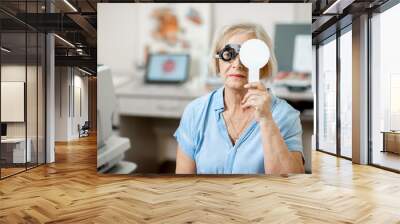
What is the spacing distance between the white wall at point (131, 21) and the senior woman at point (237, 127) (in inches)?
6.5

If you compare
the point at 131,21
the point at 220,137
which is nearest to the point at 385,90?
the point at 220,137

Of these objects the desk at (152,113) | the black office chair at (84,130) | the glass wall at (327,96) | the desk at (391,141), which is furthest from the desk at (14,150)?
the black office chair at (84,130)

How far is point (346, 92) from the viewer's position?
9094 millimetres

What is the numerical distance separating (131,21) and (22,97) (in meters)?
2.47

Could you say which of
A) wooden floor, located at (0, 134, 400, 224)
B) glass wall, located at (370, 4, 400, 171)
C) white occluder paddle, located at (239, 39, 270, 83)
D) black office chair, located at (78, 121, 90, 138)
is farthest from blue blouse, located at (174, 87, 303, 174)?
black office chair, located at (78, 121, 90, 138)

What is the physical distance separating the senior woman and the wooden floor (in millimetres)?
288

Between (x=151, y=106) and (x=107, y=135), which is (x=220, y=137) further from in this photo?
(x=107, y=135)

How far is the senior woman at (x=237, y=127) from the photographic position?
539 cm

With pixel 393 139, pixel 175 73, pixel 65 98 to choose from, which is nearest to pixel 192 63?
pixel 175 73

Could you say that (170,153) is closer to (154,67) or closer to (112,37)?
(154,67)

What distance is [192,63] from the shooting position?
5.52 metres

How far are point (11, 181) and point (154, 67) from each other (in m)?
2.68

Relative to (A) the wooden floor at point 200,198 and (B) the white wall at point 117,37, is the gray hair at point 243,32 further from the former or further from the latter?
(A) the wooden floor at point 200,198

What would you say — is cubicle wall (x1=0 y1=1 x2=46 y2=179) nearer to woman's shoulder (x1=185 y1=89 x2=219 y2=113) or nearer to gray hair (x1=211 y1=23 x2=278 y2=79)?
woman's shoulder (x1=185 y1=89 x2=219 y2=113)
